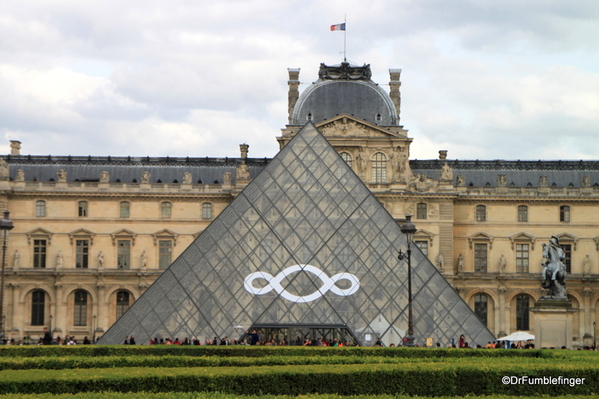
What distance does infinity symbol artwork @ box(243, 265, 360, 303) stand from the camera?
3050 centimetres

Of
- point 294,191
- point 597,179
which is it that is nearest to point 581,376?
point 294,191

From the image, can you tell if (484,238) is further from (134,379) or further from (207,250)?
(134,379)

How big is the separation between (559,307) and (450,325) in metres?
3.23

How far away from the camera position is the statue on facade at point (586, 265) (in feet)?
176

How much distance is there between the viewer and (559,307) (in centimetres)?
2928

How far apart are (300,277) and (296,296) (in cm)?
70

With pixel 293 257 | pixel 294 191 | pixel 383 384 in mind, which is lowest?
pixel 383 384

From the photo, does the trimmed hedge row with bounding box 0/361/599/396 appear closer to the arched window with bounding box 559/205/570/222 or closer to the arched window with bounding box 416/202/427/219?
the arched window with bounding box 416/202/427/219

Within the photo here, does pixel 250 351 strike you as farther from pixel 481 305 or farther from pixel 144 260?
pixel 481 305

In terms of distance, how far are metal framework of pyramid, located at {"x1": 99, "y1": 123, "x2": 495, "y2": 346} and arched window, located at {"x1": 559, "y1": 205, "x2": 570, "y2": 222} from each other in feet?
79.6

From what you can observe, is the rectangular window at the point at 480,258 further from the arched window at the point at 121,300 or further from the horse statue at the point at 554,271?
the horse statue at the point at 554,271

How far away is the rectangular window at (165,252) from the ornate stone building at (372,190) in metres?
0.05

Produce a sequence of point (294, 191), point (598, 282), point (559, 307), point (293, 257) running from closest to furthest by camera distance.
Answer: point (559, 307) < point (293, 257) < point (294, 191) < point (598, 282)

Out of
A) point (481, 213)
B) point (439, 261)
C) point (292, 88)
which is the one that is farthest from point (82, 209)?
point (481, 213)
